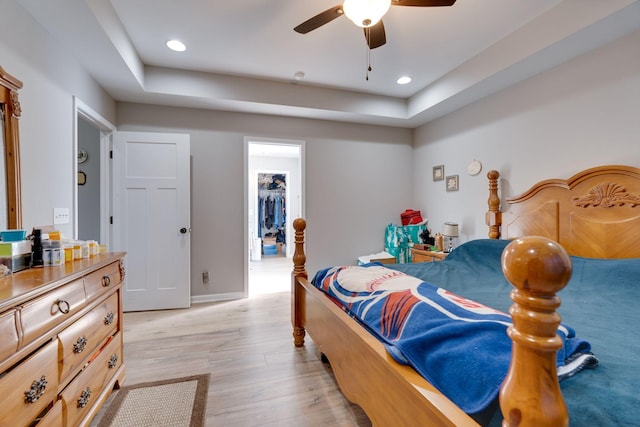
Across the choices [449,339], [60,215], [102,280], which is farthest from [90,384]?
[449,339]

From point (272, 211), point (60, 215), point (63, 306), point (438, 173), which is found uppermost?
point (438, 173)

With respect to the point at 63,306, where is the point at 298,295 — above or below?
below

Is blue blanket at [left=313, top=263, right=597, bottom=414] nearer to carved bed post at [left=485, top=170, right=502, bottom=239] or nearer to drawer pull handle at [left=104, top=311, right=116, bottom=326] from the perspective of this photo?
drawer pull handle at [left=104, top=311, right=116, bottom=326]

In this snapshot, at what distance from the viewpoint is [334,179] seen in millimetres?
3928

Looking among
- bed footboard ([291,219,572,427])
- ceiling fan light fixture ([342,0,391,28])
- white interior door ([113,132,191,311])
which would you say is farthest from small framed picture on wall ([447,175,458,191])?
white interior door ([113,132,191,311])

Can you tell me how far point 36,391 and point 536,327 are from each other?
Answer: 1.56m

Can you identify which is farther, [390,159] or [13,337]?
[390,159]

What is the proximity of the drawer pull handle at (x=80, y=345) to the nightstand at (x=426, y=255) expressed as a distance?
9.75 ft

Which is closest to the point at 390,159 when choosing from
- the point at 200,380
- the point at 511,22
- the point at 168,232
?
the point at 511,22

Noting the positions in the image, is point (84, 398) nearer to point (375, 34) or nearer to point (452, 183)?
point (375, 34)

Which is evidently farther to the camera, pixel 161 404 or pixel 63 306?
pixel 161 404

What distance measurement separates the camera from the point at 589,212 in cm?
206

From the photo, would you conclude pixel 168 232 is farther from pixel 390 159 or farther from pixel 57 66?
pixel 390 159

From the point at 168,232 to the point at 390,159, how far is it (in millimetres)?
3113
